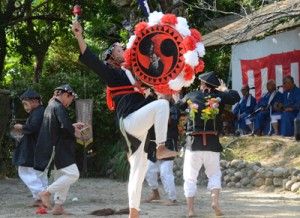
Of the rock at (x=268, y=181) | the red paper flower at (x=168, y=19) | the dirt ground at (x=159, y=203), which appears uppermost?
the red paper flower at (x=168, y=19)

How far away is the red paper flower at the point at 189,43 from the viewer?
7488 mm

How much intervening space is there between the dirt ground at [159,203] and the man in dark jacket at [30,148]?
1.20ft

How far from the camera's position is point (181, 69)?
748 cm

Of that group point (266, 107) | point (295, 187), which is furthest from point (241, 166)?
point (266, 107)

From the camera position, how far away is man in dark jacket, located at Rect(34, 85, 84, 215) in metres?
9.34

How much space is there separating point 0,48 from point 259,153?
392 inches

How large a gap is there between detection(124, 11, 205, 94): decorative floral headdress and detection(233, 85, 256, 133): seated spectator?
990cm

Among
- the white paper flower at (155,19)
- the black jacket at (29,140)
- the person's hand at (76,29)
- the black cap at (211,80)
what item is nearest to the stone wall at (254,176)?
the black cap at (211,80)

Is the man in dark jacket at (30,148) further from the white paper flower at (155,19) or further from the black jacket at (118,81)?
the white paper flower at (155,19)

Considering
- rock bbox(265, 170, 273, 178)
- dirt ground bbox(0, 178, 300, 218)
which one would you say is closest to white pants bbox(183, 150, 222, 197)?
dirt ground bbox(0, 178, 300, 218)

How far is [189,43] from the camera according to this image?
24.6 ft

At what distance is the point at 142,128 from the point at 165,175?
3.36m

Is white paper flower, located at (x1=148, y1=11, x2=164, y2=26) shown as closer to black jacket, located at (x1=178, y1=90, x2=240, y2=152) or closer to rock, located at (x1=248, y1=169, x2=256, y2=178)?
black jacket, located at (x1=178, y1=90, x2=240, y2=152)

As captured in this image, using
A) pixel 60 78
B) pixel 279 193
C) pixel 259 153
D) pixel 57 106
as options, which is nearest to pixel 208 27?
pixel 60 78
